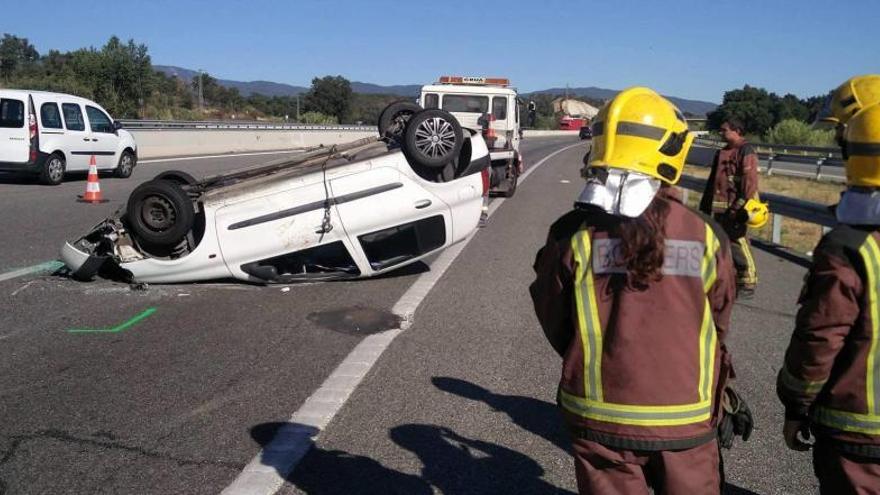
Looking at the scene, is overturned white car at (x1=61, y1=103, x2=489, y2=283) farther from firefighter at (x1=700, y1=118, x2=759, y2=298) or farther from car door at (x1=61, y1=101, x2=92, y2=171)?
car door at (x1=61, y1=101, x2=92, y2=171)

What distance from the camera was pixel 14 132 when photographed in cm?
1620

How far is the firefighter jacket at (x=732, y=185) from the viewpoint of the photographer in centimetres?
724

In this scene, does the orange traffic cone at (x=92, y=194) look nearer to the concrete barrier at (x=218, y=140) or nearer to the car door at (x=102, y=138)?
the car door at (x=102, y=138)

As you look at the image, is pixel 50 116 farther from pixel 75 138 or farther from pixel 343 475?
pixel 343 475

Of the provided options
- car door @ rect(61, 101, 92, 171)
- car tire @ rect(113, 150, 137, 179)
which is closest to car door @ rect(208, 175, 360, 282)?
car door @ rect(61, 101, 92, 171)

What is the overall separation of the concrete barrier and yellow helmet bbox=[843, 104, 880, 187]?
86.0ft

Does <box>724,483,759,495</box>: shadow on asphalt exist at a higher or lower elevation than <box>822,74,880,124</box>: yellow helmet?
lower

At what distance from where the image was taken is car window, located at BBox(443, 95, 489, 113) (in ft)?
59.5

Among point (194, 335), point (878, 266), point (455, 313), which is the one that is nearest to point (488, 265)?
point (455, 313)

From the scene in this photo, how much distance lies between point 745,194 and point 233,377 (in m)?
4.78

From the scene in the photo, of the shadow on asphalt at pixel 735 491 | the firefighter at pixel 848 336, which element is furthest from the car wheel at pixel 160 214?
the firefighter at pixel 848 336

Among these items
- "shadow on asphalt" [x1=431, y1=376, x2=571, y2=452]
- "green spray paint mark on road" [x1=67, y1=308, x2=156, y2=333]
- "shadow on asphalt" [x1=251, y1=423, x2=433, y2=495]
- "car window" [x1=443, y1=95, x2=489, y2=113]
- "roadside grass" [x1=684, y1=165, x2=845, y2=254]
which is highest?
"car window" [x1=443, y1=95, x2=489, y2=113]

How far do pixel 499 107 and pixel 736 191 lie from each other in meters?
11.4

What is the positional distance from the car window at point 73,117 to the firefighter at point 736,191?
48.1 feet
